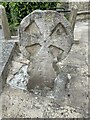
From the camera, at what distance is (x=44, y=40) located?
349cm

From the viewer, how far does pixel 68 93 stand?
351 centimetres

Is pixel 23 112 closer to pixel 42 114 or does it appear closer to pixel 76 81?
pixel 42 114

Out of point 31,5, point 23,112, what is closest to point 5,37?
point 31,5

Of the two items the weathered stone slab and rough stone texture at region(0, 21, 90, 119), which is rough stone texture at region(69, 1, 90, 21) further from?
rough stone texture at region(0, 21, 90, 119)

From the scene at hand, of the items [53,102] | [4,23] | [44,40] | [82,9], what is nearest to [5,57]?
[4,23]

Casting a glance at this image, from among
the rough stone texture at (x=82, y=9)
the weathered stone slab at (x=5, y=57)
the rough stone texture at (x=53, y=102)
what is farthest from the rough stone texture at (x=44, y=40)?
the rough stone texture at (x=82, y=9)

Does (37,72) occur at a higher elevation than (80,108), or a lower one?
higher

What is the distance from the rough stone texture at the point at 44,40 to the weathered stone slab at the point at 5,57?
40cm

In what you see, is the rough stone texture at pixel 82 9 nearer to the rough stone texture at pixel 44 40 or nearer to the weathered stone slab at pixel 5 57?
the weathered stone slab at pixel 5 57

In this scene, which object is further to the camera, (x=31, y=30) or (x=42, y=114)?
(x=31, y=30)

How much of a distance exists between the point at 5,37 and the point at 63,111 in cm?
226

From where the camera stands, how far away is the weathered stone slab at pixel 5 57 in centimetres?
371

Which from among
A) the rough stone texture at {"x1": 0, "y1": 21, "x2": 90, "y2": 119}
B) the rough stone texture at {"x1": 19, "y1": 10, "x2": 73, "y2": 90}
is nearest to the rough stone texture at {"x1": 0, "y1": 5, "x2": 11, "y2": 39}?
the rough stone texture at {"x1": 19, "y1": 10, "x2": 73, "y2": 90}

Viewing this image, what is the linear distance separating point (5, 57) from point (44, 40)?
3.22ft
